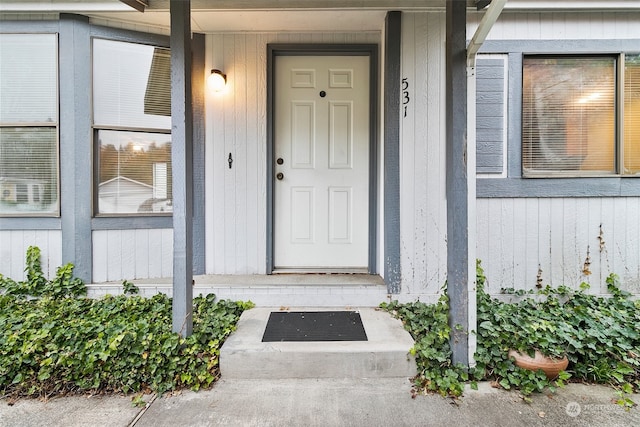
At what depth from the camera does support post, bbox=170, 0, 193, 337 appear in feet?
7.08

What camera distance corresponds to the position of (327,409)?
1.83 meters

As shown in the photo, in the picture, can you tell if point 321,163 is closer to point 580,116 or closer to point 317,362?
point 317,362

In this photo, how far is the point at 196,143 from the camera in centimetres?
309

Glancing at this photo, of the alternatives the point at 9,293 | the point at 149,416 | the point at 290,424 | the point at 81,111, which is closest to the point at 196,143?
the point at 81,111

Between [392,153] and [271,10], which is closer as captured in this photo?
[271,10]

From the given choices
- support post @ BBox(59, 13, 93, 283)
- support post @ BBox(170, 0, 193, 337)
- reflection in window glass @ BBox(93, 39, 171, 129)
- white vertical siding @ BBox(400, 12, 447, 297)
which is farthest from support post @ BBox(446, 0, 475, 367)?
support post @ BBox(59, 13, 93, 283)

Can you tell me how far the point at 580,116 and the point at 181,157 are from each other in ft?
11.2

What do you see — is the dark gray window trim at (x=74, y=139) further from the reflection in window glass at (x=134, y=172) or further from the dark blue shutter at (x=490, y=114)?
the dark blue shutter at (x=490, y=114)

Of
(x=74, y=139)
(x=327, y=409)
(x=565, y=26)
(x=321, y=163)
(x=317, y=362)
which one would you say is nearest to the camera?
(x=327, y=409)

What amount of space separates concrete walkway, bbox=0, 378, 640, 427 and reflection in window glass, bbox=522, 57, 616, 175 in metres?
1.93

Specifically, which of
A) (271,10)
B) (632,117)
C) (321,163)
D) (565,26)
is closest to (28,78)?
(271,10)

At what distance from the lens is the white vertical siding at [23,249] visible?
9.36 feet

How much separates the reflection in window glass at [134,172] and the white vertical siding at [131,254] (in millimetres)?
210

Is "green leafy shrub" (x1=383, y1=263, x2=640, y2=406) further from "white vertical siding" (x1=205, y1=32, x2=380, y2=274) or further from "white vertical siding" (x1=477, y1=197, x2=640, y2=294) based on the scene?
"white vertical siding" (x1=205, y1=32, x2=380, y2=274)
